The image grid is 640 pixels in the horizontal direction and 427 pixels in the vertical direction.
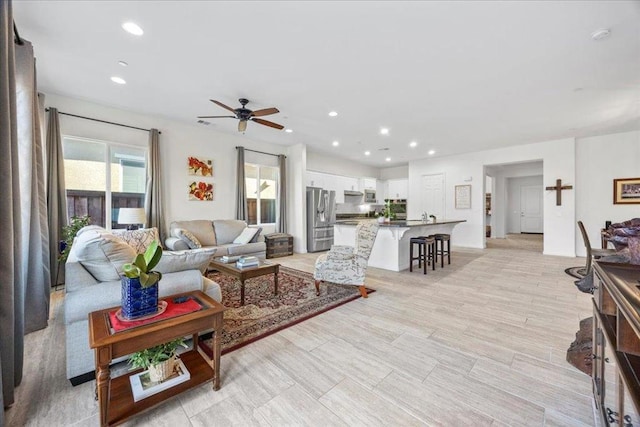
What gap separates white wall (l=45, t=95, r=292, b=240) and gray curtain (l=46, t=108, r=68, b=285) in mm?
262

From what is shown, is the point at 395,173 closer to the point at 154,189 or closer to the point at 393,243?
the point at 393,243

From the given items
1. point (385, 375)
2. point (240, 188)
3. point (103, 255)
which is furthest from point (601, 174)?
point (103, 255)

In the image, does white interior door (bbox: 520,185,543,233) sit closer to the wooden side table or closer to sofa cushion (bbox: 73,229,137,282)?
the wooden side table

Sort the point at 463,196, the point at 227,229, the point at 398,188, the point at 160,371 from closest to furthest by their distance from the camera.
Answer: the point at 160,371, the point at 227,229, the point at 463,196, the point at 398,188

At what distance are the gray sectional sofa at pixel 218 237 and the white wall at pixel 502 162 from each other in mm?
5888

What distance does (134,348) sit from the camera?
57.0 inches

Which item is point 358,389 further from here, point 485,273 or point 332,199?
point 332,199

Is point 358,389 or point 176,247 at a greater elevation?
point 176,247

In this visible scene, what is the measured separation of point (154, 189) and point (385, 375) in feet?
16.3

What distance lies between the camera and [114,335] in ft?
4.59

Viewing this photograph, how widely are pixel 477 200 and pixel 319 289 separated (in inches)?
248

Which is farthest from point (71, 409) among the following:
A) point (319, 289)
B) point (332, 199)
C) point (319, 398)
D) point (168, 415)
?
point (332, 199)

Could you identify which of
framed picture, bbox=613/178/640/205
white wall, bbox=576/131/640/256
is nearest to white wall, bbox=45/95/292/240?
white wall, bbox=576/131/640/256

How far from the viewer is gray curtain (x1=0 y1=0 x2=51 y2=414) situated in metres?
1.50
